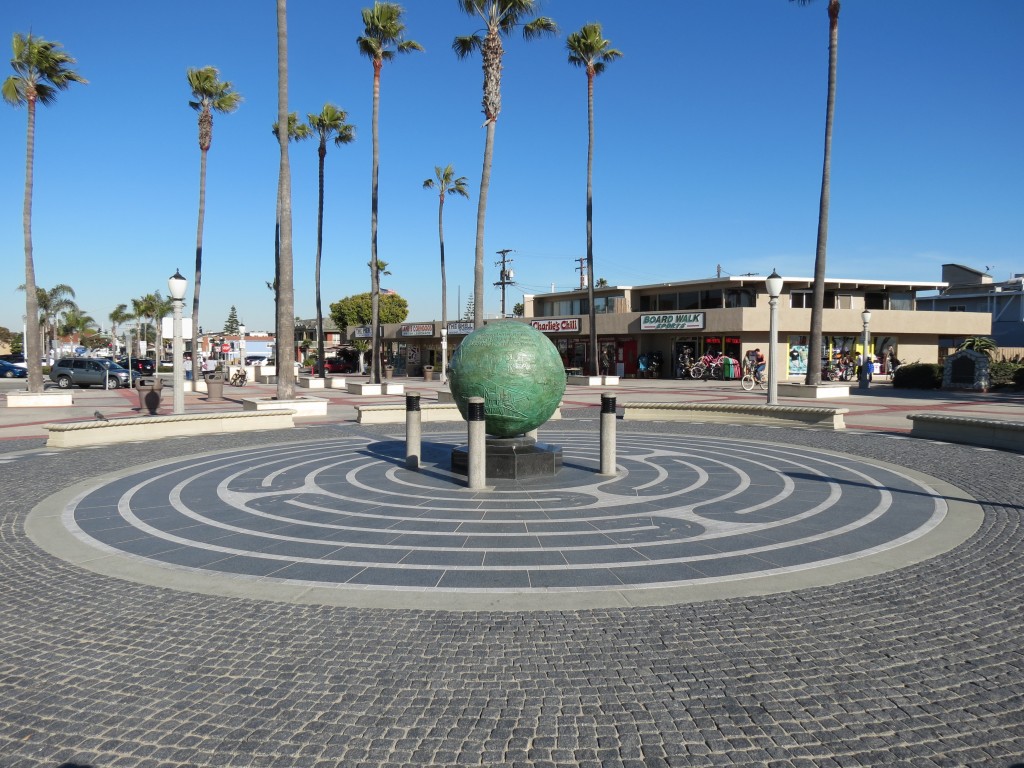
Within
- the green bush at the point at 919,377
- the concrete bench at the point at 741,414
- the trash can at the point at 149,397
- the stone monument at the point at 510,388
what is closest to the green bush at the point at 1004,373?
the green bush at the point at 919,377

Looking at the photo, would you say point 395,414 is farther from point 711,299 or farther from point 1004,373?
point 711,299

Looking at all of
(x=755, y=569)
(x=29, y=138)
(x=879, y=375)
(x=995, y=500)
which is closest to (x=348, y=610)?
(x=755, y=569)

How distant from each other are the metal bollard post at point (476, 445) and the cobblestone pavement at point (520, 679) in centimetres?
476

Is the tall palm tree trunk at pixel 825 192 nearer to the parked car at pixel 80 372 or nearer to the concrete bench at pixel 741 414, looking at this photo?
the concrete bench at pixel 741 414

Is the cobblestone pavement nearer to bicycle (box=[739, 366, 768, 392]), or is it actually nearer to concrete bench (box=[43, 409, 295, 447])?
concrete bench (box=[43, 409, 295, 447])

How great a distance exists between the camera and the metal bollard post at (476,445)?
10.2 metres

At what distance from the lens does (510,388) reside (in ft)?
35.7

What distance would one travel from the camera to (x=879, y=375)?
47.7 meters

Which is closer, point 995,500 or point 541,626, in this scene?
point 541,626

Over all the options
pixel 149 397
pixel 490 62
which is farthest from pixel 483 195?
pixel 149 397

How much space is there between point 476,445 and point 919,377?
31994mm

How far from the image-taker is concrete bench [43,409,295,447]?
15.3m

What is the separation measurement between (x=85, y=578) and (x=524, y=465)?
20.8 feet

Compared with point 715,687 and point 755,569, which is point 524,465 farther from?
point 715,687
